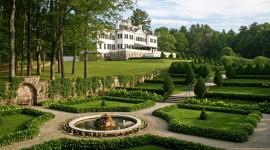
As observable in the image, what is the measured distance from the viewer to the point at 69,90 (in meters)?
30.7

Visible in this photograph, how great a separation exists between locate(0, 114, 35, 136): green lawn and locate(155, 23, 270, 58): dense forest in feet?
242

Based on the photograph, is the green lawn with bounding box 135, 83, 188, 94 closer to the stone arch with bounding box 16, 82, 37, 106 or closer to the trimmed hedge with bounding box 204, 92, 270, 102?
the trimmed hedge with bounding box 204, 92, 270, 102

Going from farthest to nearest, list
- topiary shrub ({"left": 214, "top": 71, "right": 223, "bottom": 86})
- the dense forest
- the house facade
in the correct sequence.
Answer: the dense forest → the house facade → topiary shrub ({"left": 214, "top": 71, "right": 223, "bottom": 86})

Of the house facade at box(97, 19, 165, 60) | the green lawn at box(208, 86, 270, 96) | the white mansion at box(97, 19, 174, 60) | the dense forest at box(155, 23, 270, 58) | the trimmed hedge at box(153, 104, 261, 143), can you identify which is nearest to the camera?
the trimmed hedge at box(153, 104, 261, 143)

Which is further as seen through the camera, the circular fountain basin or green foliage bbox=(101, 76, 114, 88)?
green foliage bbox=(101, 76, 114, 88)

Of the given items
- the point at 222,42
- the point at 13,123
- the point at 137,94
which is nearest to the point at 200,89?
the point at 137,94

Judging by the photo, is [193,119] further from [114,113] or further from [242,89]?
[242,89]

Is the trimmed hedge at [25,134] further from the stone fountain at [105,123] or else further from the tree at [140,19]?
the tree at [140,19]

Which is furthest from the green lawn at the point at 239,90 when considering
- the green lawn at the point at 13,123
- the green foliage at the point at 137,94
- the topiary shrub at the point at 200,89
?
the green lawn at the point at 13,123

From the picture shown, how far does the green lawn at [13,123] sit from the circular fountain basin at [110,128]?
3597 mm

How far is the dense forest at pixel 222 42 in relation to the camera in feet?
272

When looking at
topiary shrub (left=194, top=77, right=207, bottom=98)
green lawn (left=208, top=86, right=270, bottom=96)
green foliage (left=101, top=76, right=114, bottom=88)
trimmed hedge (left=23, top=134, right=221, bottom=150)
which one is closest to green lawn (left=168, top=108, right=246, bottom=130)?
trimmed hedge (left=23, top=134, right=221, bottom=150)

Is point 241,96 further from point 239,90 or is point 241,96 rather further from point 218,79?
point 218,79

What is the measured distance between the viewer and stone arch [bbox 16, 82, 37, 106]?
2670 centimetres
